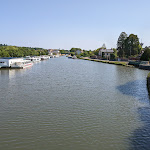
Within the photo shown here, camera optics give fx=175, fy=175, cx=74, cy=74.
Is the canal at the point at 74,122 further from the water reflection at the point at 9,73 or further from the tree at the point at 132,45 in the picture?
the tree at the point at 132,45

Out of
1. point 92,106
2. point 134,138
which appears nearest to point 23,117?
point 92,106

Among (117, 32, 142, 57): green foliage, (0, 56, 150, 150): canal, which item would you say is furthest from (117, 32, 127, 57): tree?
(0, 56, 150, 150): canal

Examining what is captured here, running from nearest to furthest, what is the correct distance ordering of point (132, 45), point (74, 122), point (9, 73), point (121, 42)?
point (74, 122)
point (9, 73)
point (132, 45)
point (121, 42)

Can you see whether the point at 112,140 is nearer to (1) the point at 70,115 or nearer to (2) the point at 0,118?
(1) the point at 70,115

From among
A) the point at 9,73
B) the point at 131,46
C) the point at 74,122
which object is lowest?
the point at 74,122

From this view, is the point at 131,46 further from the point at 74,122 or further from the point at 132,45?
the point at 74,122

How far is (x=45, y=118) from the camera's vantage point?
13469 mm

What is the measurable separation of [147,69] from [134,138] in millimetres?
46412

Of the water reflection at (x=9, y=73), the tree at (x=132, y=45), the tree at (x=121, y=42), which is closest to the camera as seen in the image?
the water reflection at (x=9, y=73)

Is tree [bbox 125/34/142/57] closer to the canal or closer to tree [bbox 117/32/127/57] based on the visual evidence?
tree [bbox 117/32/127/57]

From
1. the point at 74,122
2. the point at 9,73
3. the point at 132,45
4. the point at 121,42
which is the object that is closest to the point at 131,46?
the point at 132,45

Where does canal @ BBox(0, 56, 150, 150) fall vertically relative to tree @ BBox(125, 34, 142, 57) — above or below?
below

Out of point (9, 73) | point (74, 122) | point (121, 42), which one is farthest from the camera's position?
point (121, 42)

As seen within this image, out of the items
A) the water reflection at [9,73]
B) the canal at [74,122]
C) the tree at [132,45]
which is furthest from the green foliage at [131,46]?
the canal at [74,122]
